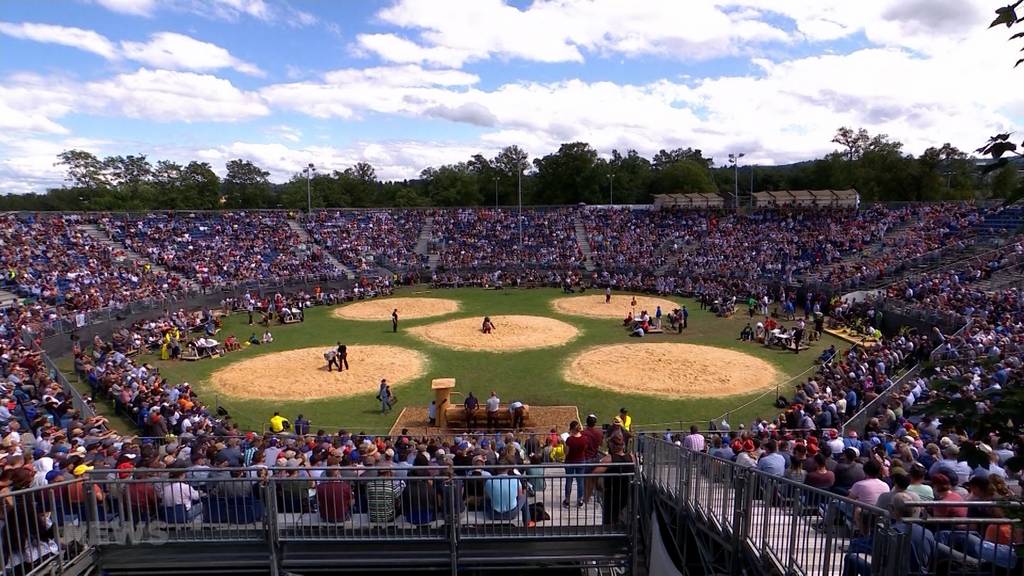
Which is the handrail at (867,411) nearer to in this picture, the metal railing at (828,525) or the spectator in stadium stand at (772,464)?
the spectator in stadium stand at (772,464)

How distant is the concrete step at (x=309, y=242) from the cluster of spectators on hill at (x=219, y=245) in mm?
655

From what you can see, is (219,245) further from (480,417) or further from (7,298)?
(480,417)

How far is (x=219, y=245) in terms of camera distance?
1879 inches

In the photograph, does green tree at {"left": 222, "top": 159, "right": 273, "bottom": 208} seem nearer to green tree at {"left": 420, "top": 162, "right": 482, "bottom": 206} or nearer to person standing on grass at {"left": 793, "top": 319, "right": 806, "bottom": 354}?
green tree at {"left": 420, "top": 162, "right": 482, "bottom": 206}

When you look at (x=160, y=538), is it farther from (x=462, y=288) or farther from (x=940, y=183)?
(x=940, y=183)

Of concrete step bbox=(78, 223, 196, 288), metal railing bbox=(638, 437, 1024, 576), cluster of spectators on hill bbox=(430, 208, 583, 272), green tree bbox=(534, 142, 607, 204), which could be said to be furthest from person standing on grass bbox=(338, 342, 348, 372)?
green tree bbox=(534, 142, 607, 204)

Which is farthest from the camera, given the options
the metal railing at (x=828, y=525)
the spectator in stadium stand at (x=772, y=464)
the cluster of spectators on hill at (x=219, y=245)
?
the cluster of spectators on hill at (x=219, y=245)

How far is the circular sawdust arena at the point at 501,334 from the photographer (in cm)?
2878

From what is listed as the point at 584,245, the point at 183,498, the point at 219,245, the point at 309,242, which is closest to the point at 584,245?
the point at 584,245

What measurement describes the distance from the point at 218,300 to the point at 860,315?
115ft

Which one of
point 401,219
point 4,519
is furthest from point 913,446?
point 401,219

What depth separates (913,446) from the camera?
37.2ft

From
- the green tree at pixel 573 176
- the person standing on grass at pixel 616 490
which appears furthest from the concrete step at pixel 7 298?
the green tree at pixel 573 176

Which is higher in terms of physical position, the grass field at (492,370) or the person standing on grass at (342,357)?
the person standing on grass at (342,357)
